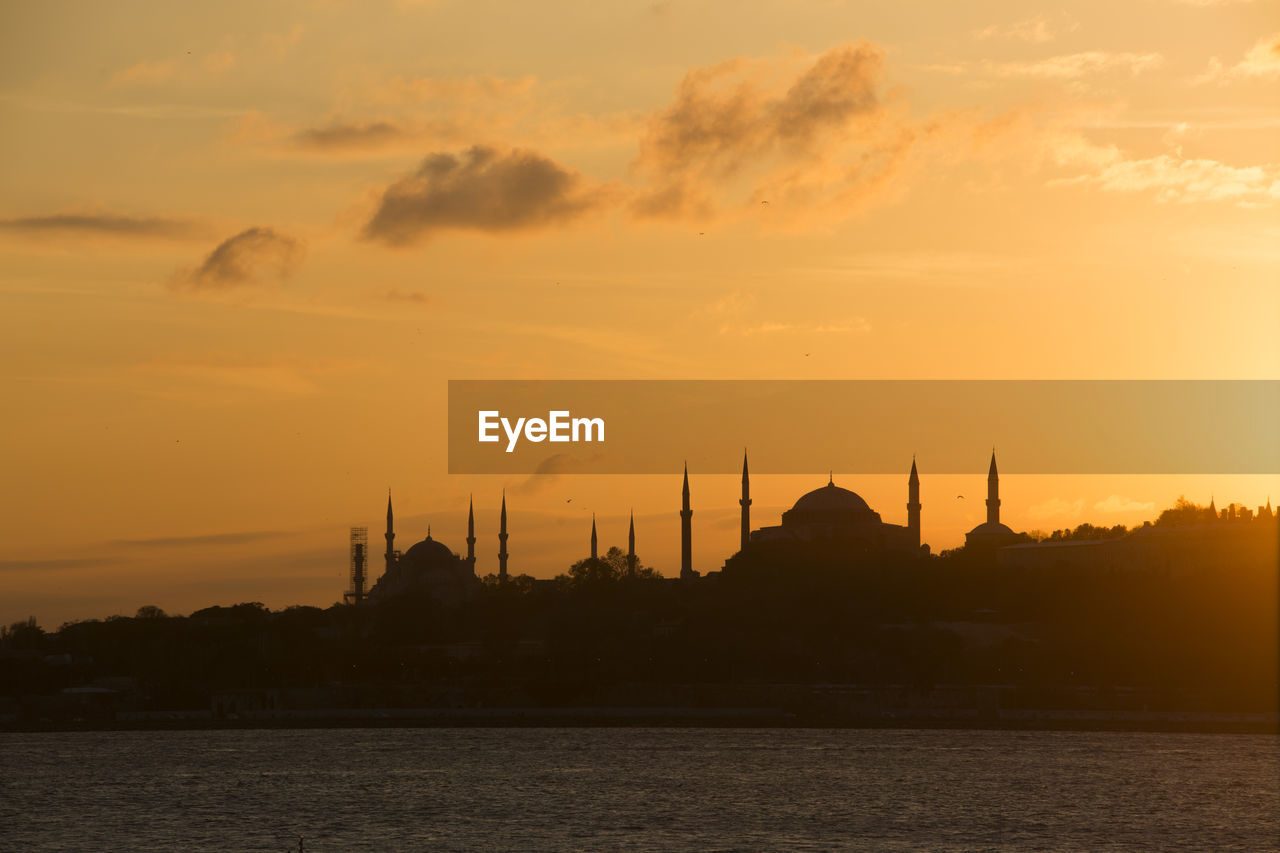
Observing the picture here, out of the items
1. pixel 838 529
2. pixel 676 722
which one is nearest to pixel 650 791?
pixel 676 722

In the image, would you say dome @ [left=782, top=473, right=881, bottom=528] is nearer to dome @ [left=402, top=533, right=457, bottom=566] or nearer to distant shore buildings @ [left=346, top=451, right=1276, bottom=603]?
distant shore buildings @ [left=346, top=451, right=1276, bottom=603]

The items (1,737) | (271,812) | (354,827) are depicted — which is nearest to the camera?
(354,827)

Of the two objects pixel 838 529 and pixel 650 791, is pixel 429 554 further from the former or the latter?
pixel 650 791

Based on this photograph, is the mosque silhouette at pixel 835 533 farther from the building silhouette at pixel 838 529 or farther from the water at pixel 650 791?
the water at pixel 650 791

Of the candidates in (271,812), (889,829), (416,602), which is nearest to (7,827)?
(271,812)

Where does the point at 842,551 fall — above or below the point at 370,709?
above

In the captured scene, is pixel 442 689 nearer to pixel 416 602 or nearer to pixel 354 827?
pixel 416 602
